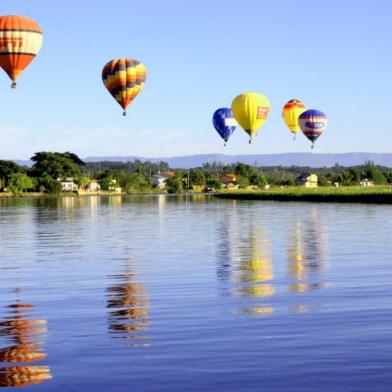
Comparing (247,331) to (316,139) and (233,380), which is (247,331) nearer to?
(233,380)

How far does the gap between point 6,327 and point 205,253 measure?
63.6ft

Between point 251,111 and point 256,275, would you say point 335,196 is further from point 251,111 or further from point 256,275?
point 256,275

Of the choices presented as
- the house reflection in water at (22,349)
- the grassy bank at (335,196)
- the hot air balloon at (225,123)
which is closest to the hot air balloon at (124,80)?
the hot air balloon at (225,123)

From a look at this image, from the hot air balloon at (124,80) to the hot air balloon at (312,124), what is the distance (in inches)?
1716

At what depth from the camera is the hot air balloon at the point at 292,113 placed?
14038 centimetres

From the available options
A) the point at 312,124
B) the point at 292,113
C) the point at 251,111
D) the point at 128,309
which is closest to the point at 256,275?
the point at 128,309

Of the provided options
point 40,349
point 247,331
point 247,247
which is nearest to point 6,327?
point 40,349

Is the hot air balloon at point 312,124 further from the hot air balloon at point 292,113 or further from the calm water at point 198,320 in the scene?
the calm water at point 198,320

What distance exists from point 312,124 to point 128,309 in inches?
4418

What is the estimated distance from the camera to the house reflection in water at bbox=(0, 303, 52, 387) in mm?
13242

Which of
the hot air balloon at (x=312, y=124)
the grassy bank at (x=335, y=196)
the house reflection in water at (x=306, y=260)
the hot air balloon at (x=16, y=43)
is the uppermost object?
the hot air balloon at (x=16, y=43)

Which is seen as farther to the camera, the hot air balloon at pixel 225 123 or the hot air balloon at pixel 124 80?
the hot air balloon at pixel 225 123

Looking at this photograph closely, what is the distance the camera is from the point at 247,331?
16.7m

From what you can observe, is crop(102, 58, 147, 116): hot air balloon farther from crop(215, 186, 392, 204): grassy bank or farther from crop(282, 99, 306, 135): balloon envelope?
crop(282, 99, 306, 135): balloon envelope
